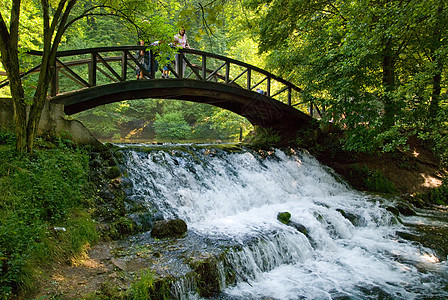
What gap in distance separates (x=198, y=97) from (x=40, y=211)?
788cm

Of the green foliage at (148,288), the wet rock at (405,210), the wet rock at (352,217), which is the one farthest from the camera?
the wet rock at (405,210)

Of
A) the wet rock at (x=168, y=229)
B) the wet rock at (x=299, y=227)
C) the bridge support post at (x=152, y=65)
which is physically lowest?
the wet rock at (x=299, y=227)

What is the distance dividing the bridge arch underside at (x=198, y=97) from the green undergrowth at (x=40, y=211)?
2.18 meters

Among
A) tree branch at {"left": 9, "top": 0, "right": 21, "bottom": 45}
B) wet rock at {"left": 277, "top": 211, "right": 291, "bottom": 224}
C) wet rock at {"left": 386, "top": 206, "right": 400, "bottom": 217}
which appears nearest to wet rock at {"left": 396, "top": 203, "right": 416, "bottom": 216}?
wet rock at {"left": 386, "top": 206, "right": 400, "bottom": 217}

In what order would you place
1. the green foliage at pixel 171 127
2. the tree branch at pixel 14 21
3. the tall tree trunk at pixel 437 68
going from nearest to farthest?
the tree branch at pixel 14 21, the tall tree trunk at pixel 437 68, the green foliage at pixel 171 127

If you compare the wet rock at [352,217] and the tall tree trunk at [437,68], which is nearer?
the tall tree trunk at [437,68]

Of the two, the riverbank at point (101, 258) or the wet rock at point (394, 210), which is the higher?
the riverbank at point (101, 258)

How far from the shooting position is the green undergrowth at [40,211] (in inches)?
147

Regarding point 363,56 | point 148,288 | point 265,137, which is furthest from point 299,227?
point 265,137

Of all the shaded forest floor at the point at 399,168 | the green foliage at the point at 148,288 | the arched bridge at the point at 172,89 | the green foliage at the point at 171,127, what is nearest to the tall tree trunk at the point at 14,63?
the arched bridge at the point at 172,89

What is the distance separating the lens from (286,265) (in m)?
6.03

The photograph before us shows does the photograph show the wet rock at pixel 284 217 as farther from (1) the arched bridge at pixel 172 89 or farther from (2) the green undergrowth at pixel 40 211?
(1) the arched bridge at pixel 172 89

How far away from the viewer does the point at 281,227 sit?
693 centimetres

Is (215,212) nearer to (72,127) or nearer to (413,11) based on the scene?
(72,127)
